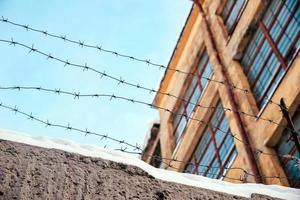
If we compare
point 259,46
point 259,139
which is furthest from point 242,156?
point 259,46

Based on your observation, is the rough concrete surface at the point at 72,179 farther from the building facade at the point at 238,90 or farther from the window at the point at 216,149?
the window at the point at 216,149

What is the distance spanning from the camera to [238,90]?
34.9ft

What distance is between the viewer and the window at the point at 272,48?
30.2 ft

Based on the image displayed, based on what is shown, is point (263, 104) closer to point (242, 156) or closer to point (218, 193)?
point (242, 156)

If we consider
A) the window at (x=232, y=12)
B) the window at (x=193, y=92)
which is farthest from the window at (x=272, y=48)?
the window at (x=193, y=92)

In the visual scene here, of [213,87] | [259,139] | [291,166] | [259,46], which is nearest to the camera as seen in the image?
[291,166]

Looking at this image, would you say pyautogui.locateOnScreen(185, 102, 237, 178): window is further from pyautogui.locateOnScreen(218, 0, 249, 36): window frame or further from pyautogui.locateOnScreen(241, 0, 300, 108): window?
pyautogui.locateOnScreen(218, 0, 249, 36): window frame

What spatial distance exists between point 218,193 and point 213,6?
38.4 feet

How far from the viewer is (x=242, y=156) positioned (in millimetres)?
9211

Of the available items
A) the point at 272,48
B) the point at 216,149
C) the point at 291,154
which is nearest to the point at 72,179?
the point at 291,154

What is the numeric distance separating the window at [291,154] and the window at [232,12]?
4332 mm

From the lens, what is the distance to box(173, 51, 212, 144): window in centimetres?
1331

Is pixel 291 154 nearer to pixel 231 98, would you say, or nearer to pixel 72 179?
pixel 231 98

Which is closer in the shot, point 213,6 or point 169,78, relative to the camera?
point 213,6
